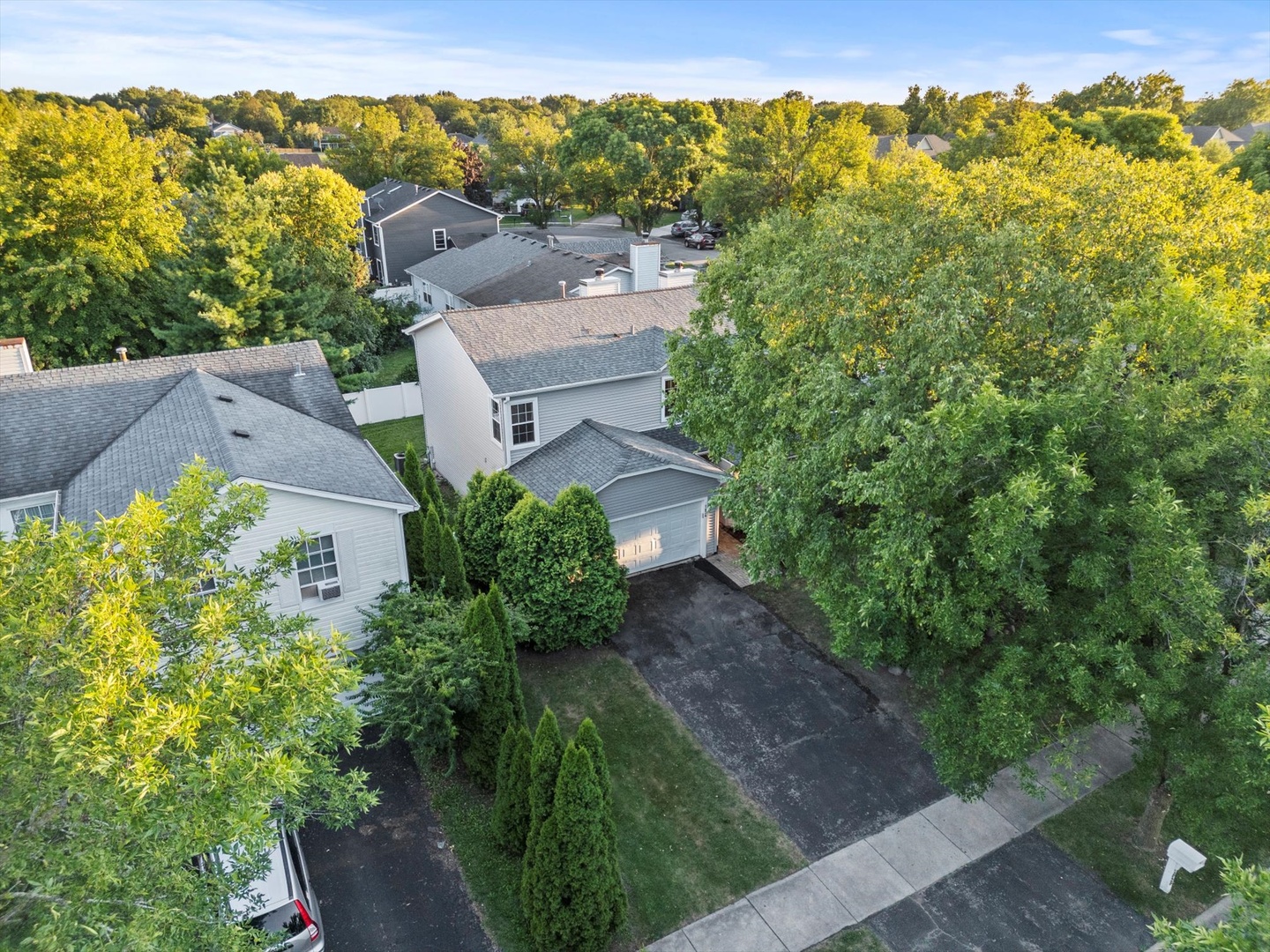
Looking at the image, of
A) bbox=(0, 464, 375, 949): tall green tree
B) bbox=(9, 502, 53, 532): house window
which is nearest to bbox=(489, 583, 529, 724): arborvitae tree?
bbox=(0, 464, 375, 949): tall green tree

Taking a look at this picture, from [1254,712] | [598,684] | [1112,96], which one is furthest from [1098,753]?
[1112,96]

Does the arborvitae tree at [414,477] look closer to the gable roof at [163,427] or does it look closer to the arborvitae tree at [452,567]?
the gable roof at [163,427]

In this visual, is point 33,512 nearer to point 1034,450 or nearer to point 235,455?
point 235,455

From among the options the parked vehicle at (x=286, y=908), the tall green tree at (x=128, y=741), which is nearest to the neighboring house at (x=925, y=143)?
the parked vehicle at (x=286, y=908)

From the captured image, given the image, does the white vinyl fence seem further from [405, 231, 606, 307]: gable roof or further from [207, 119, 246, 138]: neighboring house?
[207, 119, 246, 138]: neighboring house

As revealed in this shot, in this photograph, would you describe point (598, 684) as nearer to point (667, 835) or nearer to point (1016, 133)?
point (667, 835)

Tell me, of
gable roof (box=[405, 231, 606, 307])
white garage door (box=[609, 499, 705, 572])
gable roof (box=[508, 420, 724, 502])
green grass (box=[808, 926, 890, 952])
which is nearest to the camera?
green grass (box=[808, 926, 890, 952])
